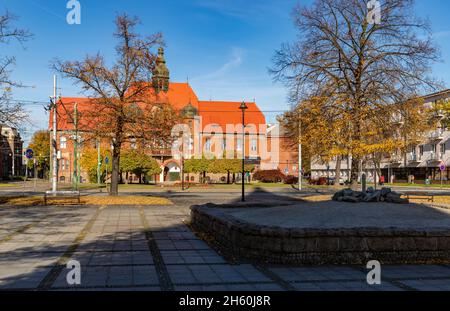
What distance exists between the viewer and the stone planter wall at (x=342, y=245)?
8.80 meters

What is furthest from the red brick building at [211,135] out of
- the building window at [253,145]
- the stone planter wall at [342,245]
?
the stone planter wall at [342,245]

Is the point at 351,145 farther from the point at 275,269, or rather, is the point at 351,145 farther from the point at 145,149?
the point at 275,269

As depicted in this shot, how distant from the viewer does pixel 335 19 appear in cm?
2519

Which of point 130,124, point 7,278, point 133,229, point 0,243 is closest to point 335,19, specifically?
point 130,124

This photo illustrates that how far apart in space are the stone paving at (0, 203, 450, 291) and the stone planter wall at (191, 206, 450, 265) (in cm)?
39

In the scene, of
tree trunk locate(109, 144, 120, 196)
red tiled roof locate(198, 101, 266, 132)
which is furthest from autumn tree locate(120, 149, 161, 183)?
tree trunk locate(109, 144, 120, 196)

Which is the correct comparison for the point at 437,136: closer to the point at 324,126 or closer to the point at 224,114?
the point at 224,114

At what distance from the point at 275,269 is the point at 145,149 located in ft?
58.3

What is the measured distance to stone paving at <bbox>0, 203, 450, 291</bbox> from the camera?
23.1ft

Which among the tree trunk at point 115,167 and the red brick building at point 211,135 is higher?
the red brick building at point 211,135

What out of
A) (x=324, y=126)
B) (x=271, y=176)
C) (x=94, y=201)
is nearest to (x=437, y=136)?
(x=271, y=176)

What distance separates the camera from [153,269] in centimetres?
821

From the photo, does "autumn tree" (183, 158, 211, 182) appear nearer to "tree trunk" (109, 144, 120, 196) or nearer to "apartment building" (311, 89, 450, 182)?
"apartment building" (311, 89, 450, 182)

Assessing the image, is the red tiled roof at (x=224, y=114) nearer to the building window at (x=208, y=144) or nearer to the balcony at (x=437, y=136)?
the building window at (x=208, y=144)
